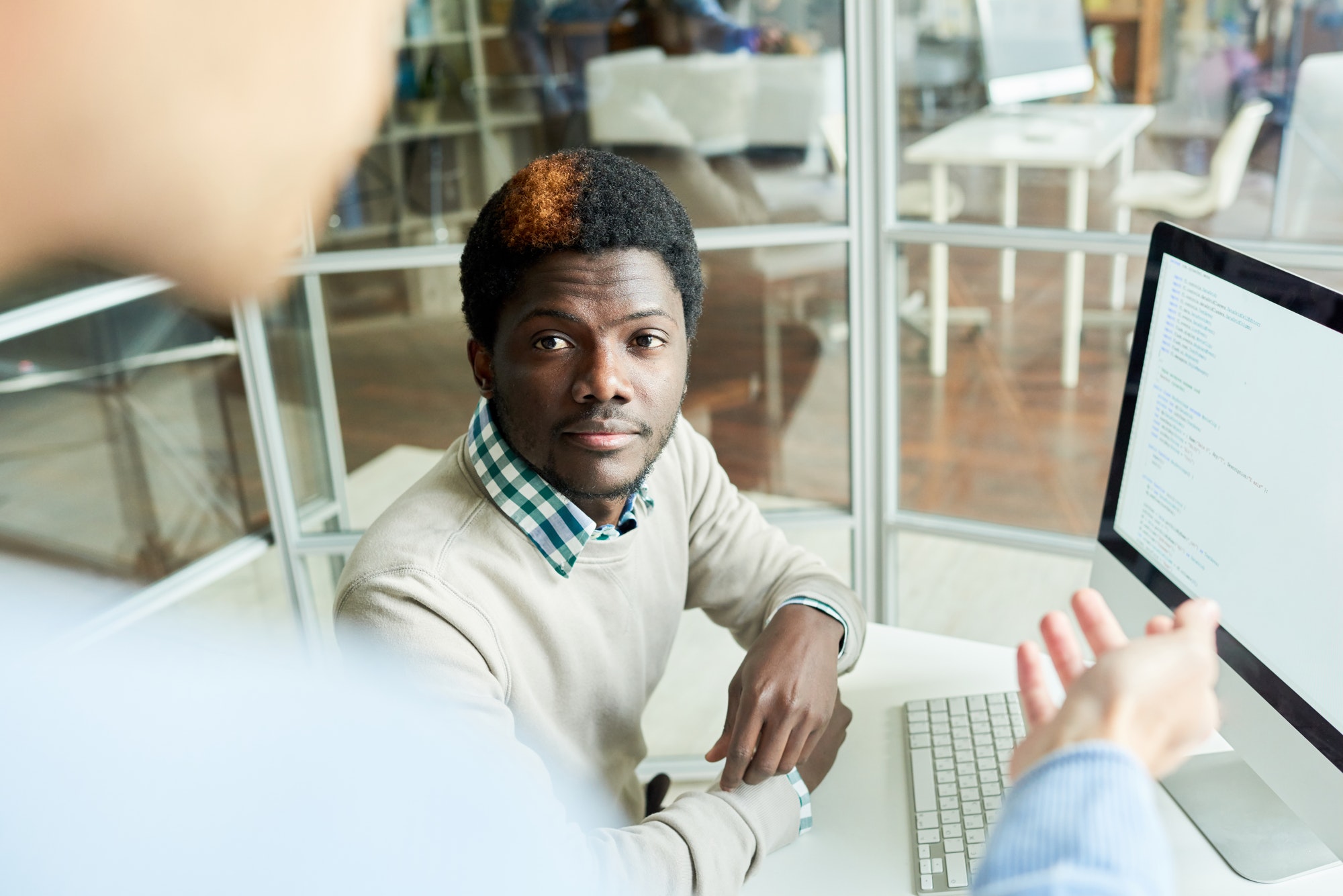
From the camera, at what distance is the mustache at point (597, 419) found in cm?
103

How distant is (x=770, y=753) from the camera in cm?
102

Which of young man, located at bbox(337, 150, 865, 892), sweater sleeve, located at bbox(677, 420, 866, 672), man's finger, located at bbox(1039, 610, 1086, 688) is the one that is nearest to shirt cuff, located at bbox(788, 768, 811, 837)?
young man, located at bbox(337, 150, 865, 892)

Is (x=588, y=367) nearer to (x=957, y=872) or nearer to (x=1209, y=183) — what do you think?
(x=957, y=872)

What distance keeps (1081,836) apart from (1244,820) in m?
0.73

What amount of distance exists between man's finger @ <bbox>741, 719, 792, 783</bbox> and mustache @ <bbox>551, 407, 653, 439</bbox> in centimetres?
31

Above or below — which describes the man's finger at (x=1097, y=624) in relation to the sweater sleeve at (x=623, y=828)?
above

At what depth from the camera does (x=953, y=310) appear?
199 centimetres

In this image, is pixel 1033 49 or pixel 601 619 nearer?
pixel 601 619

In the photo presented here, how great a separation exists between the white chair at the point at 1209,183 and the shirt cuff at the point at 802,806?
4.08ft

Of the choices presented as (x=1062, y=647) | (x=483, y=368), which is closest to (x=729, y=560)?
(x=483, y=368)

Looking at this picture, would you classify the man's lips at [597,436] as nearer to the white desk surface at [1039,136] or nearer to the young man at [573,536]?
the young man at [573,536]

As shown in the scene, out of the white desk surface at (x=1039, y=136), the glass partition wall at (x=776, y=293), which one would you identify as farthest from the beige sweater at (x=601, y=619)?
the white desk surface at (x=1039, y=136)

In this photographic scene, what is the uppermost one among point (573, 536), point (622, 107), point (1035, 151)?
point (622, 107)

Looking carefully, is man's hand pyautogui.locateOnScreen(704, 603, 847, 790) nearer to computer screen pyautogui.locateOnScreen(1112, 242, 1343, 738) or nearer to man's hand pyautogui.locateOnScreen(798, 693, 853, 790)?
man's hand pyautogui.locateOnScreen(798, 693, 853, 790)
